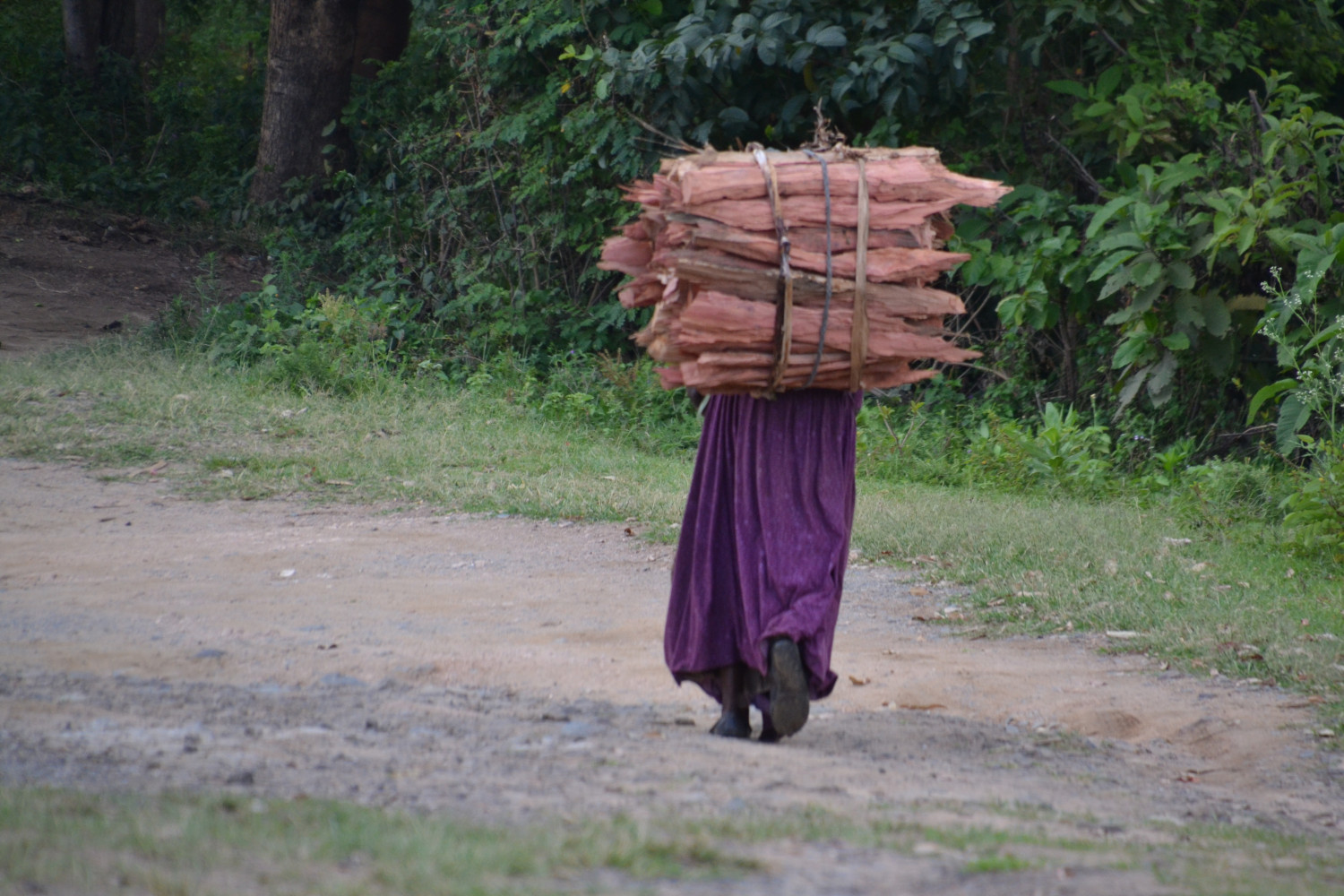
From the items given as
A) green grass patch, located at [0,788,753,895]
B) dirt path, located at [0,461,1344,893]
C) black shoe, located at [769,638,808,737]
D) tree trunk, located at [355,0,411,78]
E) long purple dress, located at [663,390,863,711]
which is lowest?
dirt path, located at [0,461,1344,893]

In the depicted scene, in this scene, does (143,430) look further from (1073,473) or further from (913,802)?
(913,802)

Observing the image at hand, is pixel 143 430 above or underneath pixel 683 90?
A: underneath

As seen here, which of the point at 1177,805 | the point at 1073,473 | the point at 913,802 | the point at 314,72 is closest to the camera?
the point at 913,802

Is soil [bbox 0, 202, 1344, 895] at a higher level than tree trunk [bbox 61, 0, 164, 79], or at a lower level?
lower

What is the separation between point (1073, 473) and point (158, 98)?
1239 centimetres

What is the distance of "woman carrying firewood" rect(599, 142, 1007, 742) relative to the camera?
10.8 ft

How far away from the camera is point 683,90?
931 cm

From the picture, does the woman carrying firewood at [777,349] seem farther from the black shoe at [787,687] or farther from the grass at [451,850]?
the grass at [451,850]

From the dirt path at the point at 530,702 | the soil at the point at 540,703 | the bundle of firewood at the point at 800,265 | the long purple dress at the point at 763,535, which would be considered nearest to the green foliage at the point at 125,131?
the soil at the point at 540,703

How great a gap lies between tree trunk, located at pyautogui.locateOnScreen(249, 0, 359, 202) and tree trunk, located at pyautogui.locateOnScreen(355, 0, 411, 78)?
49cm

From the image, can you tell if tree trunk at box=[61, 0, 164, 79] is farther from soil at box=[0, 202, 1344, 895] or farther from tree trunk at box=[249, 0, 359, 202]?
soil at box=[0, 202, 1344, 895]

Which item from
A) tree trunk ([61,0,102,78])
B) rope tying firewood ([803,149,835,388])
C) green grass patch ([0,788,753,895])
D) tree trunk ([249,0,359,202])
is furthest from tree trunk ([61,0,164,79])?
green grass patch ([0,788,753,895])

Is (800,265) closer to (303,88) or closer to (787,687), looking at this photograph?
(787,687)

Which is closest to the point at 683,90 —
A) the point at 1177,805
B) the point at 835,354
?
the point at 835,354
